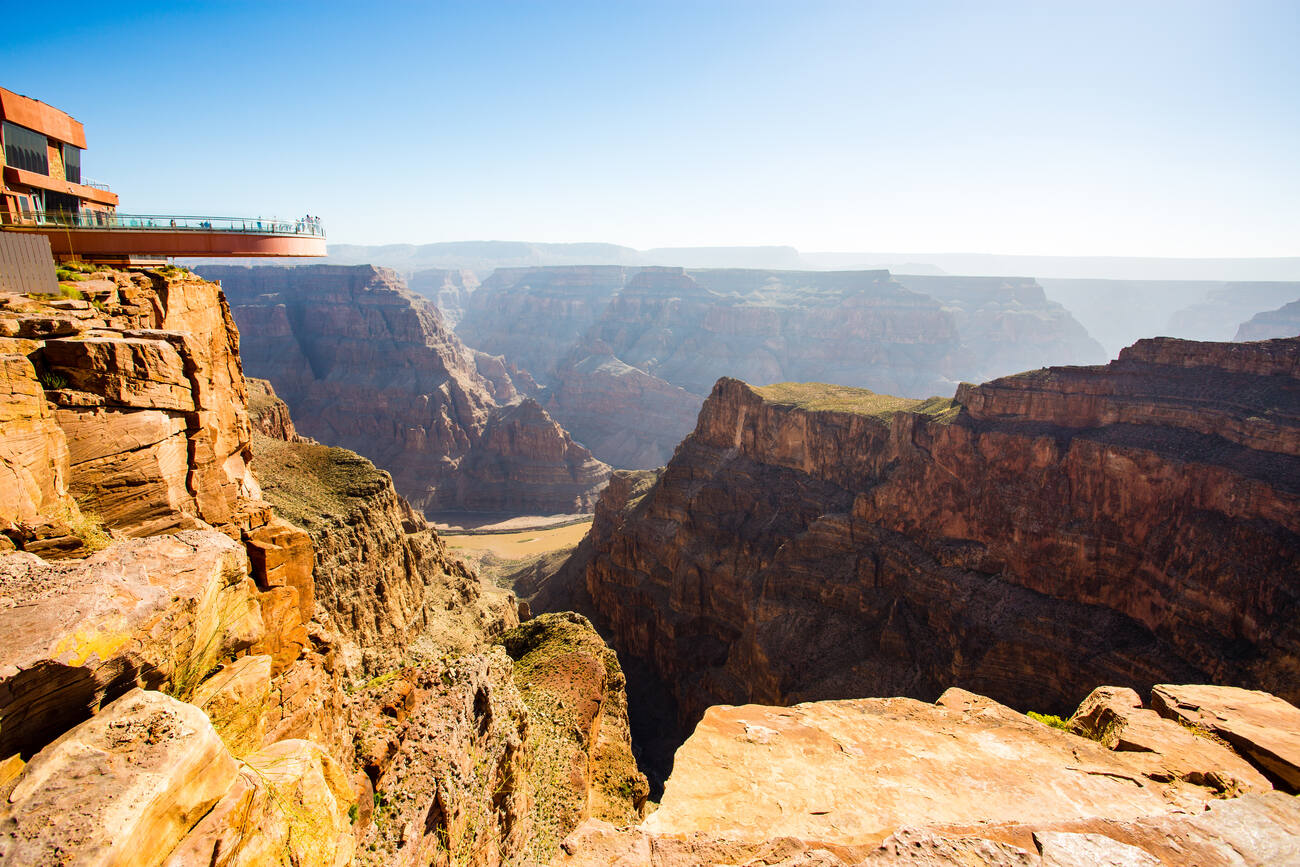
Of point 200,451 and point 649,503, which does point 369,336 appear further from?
point 200,451

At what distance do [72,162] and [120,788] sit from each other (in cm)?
3665

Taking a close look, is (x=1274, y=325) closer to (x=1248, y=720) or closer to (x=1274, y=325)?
(x=1274, y=325)

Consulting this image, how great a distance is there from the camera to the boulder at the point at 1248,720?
949 cm

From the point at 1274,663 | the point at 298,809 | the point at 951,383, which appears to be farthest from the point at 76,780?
the point at 951,383

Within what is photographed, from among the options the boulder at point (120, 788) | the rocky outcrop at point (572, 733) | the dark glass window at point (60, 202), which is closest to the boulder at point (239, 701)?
the boulder at point (120, 788)

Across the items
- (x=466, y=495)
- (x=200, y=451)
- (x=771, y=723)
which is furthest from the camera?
(x=466, y=495)

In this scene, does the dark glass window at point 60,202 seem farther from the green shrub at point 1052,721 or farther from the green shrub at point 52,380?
the green shrub at point 1052,721

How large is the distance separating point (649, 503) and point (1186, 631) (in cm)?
4090

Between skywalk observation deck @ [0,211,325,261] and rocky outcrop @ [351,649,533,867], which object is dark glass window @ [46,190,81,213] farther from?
rocky outcrop @ [351,649,533,867]

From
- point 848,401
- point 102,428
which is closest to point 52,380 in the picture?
point 102,428

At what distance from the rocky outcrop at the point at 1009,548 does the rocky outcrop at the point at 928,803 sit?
29.0 m

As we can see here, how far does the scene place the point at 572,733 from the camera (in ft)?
61.9

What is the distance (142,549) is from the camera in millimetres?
8672

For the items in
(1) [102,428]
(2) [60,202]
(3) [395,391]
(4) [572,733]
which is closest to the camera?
(1) [102,428]
